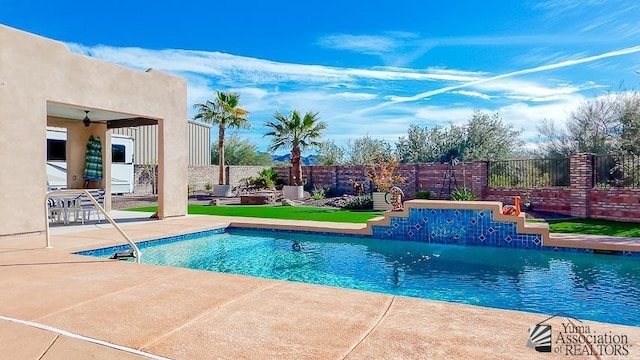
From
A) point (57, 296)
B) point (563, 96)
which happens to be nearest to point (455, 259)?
point (57, 296)

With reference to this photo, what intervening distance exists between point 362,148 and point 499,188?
16.9m

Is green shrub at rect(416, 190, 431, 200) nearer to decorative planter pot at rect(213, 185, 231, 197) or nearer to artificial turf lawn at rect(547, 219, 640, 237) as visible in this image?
artificial turf lawn at rect(547, 219, 640, 237)

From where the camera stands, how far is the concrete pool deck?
2.78 metres

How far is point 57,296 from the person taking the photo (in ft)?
13.5

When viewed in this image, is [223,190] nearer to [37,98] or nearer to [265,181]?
[265,181]

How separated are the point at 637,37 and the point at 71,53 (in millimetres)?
15661

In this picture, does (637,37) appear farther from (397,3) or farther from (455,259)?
(455,259)

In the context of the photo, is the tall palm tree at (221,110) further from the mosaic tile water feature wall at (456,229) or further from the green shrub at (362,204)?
the mosaic tile water feature wall at (456,229)

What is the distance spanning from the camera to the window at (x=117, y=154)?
19.2 meters

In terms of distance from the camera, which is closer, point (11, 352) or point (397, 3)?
point (11, 352)

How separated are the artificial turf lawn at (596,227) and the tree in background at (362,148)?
1800 centimetres

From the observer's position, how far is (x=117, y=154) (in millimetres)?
19422

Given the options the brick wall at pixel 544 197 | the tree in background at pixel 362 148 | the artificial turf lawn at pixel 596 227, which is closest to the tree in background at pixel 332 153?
the tree in background at pixel 362 148

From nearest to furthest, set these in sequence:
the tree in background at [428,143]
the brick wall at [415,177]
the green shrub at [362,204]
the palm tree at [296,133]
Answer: the green shrub at [362,204], the brick wall at [415,177], the palm tree at [296,133], the tree in background at [428,143]
